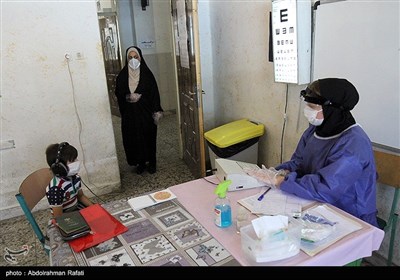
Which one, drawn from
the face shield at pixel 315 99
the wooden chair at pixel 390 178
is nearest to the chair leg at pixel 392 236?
the wooden chair at pixel 390 178

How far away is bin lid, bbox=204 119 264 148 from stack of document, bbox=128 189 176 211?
121 cm

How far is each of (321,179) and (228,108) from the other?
6.85 feet

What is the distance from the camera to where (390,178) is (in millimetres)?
1728

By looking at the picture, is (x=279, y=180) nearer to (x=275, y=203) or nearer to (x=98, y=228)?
(x=275, y=203)

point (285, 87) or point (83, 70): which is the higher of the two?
point (83, 70)

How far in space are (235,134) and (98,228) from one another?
166cm

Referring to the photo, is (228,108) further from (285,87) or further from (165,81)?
(165,81)

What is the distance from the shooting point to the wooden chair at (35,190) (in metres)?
1.52

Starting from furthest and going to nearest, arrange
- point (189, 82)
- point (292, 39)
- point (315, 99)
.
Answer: point (189, 82) → point (292, 39) → point (315, 99)

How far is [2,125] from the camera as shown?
262 cm

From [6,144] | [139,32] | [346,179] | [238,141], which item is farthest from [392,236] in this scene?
[139,32]

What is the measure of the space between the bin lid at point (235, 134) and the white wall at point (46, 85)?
1075mm

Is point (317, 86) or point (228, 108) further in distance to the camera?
point (228, 108)

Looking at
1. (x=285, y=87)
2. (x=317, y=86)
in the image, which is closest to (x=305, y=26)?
(x=285, y=87)
